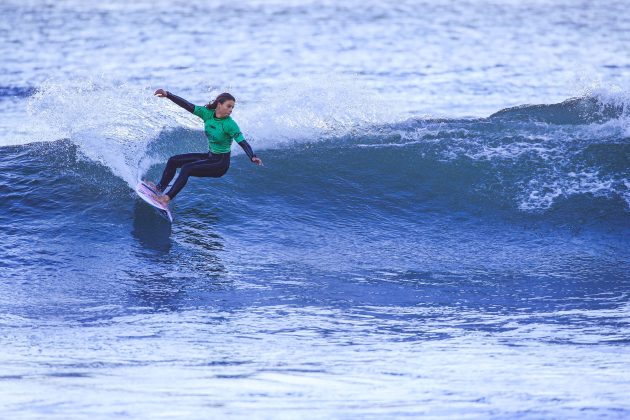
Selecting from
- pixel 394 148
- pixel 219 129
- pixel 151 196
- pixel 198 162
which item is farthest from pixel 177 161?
pixel 394 148

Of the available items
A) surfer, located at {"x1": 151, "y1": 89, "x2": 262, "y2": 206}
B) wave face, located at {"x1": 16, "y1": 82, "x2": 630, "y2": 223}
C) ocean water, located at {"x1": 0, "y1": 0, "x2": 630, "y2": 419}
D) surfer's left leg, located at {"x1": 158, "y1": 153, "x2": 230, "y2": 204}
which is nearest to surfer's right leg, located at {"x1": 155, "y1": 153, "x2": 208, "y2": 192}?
surfer, located at {"x1": 151, "y1": 89, "x2": 262, "y2": 206}

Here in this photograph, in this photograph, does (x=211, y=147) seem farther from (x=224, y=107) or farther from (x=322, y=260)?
(x=322, y=260)

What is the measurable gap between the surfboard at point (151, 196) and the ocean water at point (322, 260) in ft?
1.21

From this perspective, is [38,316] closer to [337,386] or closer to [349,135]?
[337,386]

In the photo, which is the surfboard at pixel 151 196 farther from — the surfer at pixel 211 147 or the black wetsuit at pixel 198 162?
the black wetsuit at pixel 198 162

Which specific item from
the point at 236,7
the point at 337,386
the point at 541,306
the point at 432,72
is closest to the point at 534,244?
the point at 541,306

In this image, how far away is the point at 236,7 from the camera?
1818 inches

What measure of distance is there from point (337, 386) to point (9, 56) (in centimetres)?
2580

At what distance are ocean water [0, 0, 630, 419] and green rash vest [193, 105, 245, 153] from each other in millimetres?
1346

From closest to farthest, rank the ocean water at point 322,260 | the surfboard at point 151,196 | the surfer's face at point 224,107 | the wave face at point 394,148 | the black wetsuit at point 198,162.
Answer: the ocean water at point 322,260 → the surfer's face at point 224,107 → the black wetsuit at point 198,162 → the surfboard at point 151,196 → the wave face at point 394,148

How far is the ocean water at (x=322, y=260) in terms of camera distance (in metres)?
7.19

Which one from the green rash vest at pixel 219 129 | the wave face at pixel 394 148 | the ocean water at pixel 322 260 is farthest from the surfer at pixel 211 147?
the wave face at pixel 394 148

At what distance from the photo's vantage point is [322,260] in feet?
38.1

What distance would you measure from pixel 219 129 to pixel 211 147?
305mm
